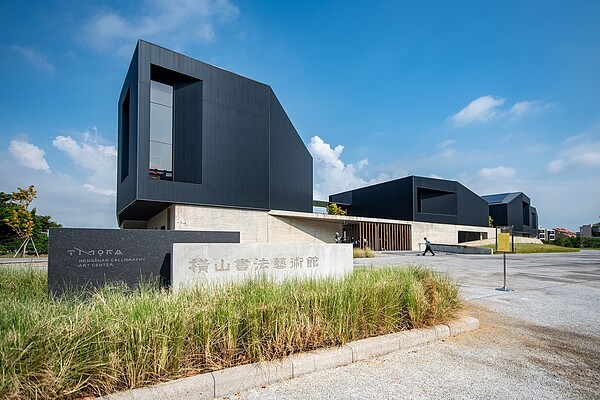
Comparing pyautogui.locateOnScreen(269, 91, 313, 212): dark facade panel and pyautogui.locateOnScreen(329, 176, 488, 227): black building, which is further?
pyautogui.locateOnScreen(329, 176, 488, 227): black building

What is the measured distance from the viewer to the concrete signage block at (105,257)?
632 cm

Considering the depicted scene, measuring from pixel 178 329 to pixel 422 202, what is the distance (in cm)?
4699

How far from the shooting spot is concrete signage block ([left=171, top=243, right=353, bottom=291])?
7.12 m

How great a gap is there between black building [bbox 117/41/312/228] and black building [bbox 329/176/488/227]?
2394 centimetres

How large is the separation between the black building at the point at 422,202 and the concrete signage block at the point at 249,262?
119 feet

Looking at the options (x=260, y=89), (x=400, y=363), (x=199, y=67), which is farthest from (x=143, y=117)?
(x=400, y=363)

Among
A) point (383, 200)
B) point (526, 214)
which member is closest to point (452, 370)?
point (383, 200)

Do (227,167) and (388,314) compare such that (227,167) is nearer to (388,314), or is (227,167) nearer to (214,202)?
(214,202)

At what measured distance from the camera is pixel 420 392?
360 cm

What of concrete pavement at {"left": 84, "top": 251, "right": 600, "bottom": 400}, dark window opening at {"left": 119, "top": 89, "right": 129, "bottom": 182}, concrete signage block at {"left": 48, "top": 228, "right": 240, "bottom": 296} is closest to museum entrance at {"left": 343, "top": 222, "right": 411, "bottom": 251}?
dark window opening at {"left": 119, "top": 89, "right": 129, "bottom": 182}

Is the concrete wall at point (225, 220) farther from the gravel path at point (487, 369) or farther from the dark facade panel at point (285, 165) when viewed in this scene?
the gravel path at point (487, 369)

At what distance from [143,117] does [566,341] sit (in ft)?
70.0

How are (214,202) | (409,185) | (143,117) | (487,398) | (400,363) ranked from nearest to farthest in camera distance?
1. (487,398)
2. (400,363)
3. (143,117)
4. (214,202)
5. (409,185)

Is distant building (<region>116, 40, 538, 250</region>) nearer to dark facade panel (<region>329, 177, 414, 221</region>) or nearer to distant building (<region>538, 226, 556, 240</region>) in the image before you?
dark facade panel (<region>329, 177, 414, 221</region>)
